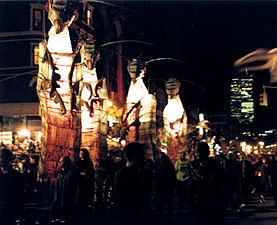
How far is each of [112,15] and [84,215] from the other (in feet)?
70.8

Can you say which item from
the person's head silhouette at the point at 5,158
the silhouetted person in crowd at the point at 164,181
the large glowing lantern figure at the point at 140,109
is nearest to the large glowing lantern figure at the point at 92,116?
the silhouetted person in crowd at the point at 164,181

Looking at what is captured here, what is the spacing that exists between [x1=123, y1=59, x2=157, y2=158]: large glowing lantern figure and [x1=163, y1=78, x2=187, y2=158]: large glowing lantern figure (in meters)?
5.57

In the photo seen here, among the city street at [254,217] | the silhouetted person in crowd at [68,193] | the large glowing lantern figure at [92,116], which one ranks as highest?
the large glowing lantern figure at [92,116]

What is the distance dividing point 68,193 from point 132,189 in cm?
482

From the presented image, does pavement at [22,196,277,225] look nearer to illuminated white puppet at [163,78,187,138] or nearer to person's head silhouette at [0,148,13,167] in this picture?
person's head silhouette at [0,148,13,167]

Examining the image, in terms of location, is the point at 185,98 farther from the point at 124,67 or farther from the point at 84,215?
the point at 84,215

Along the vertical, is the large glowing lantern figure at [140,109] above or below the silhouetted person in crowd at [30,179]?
above

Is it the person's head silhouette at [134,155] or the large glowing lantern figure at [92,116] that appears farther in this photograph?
the large glowing lantern figure at [92,116]

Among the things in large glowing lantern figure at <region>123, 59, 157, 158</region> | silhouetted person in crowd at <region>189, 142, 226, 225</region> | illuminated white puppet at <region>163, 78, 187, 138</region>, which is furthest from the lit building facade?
silhouetted person in crowd at <region>189, 142, 226, 225</region>

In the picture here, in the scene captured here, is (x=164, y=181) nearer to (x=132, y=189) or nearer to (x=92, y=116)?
(x=92, y=116)

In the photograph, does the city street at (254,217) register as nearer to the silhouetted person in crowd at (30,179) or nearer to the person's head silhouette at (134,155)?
the silhouetted person in crowd at (30,179)

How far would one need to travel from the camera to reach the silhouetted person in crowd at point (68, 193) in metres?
11.2

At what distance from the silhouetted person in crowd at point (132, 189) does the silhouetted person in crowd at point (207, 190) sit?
110 centimetres

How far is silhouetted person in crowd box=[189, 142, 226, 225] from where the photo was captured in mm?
7566
